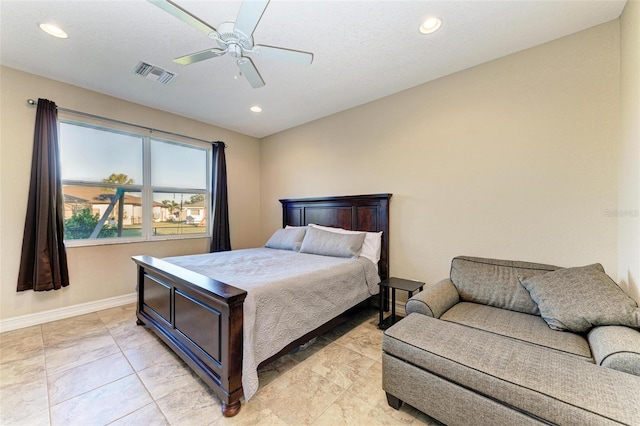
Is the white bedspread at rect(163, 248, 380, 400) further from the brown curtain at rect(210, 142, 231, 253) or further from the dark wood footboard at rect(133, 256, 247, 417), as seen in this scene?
the brown curtain at rect(210, 142, 231, 253)

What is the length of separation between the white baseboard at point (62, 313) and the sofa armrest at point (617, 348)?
4599 mm

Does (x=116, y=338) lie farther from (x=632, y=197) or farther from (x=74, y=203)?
(x=632, y=197)

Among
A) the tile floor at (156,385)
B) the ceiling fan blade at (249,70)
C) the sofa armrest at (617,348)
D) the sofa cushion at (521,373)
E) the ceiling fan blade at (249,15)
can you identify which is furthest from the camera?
the ceiling fan blade at (249,70)

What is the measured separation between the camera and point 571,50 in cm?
213

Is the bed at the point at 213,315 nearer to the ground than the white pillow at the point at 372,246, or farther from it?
nearer to the ground

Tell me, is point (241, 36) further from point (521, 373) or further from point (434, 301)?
point (521, 373)

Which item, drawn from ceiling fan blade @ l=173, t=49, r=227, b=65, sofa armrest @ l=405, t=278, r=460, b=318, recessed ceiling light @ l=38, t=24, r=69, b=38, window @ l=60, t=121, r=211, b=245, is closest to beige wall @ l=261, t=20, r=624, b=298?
sofa armrest @ l=405, t=278, r=460, b=318

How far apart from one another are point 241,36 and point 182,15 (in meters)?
0.36

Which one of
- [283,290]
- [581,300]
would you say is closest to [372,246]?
[283,290]

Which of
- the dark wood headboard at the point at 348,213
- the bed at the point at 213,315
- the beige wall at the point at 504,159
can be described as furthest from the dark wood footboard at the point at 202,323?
the beige wall at the point at 504,159

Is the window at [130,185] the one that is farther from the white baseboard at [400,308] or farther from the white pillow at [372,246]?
the white baseboard at [400,308]

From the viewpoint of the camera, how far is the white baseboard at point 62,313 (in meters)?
2.67

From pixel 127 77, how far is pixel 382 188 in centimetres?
323

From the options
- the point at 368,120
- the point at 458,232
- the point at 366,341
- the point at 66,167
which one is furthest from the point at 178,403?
the point at 368,120
